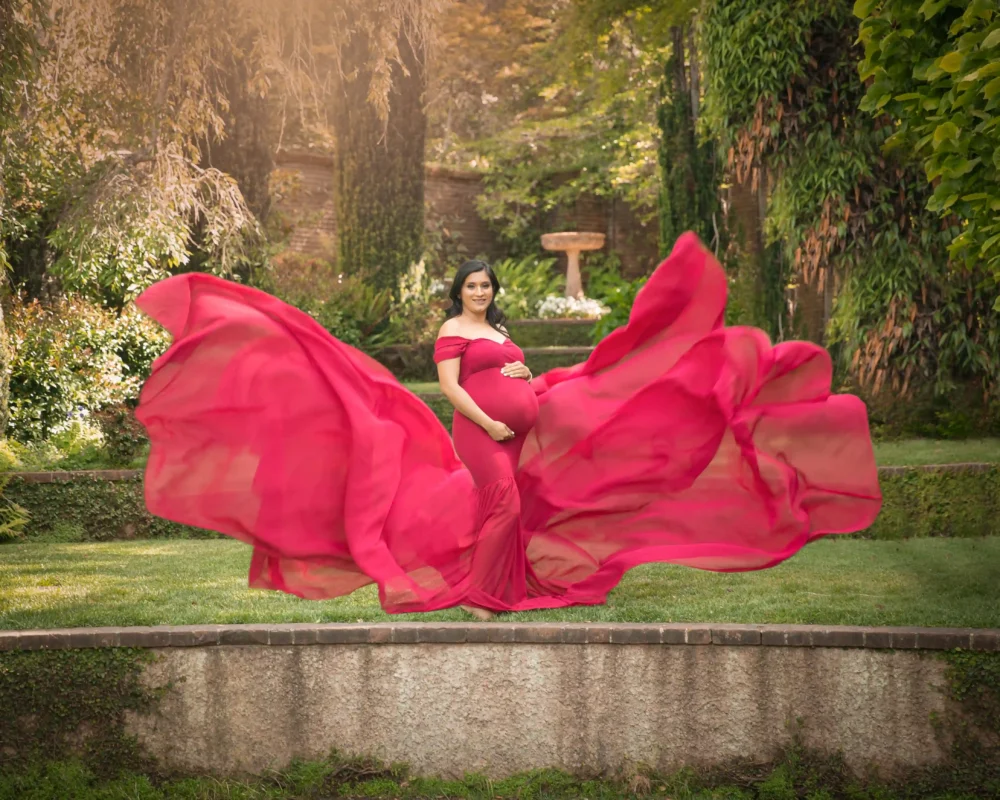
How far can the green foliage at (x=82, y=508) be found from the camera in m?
9.65

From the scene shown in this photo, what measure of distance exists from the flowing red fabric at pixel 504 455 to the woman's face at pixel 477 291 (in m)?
0.20

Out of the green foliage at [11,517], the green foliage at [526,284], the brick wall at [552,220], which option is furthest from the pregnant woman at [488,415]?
the brick wall at [552,220]

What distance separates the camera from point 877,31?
627 centimetres

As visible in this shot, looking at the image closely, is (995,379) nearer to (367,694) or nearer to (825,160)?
(825,160)

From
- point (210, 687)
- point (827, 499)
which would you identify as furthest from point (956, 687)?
point (210, 687)

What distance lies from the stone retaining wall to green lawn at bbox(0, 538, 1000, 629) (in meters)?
0.52

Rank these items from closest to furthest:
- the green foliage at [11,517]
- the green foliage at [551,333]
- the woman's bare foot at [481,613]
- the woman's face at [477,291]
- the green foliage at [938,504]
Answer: the woman's bare foot at [481,613], the woman's face at [477,291], the green foliage at [938,504], the green foliage at [11,517], the green foliage at [551,333]

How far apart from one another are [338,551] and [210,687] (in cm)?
88

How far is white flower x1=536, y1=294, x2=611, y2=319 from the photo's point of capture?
21.4 metres

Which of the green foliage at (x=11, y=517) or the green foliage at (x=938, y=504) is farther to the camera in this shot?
the green foliage at (x=11, y=517)

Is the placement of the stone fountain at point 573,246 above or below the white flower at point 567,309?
above

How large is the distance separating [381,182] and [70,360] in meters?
8.16

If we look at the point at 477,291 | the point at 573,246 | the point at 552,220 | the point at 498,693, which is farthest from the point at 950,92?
the point at 552,220

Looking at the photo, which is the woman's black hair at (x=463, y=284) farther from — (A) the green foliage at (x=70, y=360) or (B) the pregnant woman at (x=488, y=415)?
(A) the green foliage at (x=70, y=360)
